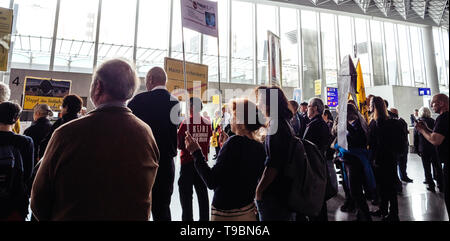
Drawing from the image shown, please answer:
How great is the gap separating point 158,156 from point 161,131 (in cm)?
87

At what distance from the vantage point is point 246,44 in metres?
11.3

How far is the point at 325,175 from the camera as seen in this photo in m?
1.50

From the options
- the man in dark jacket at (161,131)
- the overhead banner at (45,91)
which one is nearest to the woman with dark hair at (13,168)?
the man in dark jacket at (161,131)

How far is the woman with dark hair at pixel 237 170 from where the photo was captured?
1.35 meters

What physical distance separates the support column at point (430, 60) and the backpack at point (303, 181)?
15.3 meters

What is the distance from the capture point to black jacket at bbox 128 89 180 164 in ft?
6.22

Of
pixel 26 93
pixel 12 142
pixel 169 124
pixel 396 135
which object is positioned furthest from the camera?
pixel 26 93

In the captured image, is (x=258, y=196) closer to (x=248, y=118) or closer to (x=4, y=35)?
(x=248, y=118)

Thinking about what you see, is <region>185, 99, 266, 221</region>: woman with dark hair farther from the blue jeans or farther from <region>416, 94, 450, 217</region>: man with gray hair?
<region>416, 94, 450, 217</region>: man with gray hair

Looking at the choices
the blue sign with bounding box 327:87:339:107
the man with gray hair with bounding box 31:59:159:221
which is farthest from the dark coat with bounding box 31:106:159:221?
the blue sign with bounding box 327:87:339:107

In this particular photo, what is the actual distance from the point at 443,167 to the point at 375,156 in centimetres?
77
